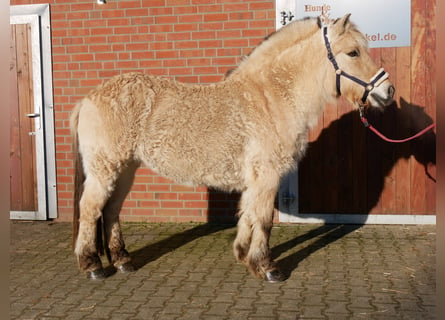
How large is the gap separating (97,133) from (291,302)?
7.72 feet

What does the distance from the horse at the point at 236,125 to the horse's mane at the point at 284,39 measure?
1 cm

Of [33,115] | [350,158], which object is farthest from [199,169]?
[33,115]

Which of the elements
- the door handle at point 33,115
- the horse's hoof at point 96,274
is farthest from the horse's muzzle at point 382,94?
the door handle at point 33,115

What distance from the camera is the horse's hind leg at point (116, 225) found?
5227 mm

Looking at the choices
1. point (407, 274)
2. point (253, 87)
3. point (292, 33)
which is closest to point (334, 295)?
point (407, 274)

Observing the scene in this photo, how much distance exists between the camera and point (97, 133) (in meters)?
4.89

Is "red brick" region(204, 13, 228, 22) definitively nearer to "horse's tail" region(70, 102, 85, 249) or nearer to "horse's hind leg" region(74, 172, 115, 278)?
"horse's tail" region(70, 102, 85, 249)

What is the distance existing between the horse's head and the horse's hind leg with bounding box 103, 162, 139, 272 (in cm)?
222

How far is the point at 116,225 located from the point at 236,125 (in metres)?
1.63

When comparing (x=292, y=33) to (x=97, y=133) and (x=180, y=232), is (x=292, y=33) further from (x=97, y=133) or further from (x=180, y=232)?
(x=180, y=232)

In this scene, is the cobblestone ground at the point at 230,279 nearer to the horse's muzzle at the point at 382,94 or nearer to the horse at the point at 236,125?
the horse at the point at 236,125

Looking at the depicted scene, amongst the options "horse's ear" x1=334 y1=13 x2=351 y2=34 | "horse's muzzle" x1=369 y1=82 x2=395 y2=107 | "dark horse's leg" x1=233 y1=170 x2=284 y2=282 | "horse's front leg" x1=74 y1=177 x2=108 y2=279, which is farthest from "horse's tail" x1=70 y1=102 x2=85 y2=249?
"horse's muzzle" x1=369 y1=82 x2=395 y2=107

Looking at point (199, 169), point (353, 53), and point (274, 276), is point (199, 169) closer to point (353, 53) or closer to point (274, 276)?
point (274, 276)

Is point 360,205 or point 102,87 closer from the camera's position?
point 102,87
